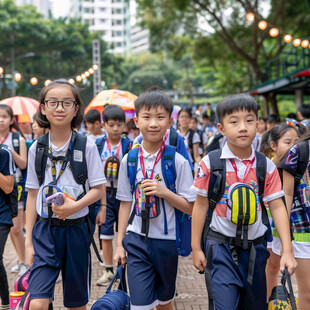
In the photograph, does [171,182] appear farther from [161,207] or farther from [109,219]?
[109,219]

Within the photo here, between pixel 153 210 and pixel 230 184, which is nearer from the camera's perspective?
pixel 230 184

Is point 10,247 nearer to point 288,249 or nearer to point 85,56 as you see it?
point 288,249

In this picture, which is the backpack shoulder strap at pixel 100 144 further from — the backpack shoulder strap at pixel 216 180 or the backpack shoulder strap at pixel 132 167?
the backpack shoulder strap at pixel 216 180

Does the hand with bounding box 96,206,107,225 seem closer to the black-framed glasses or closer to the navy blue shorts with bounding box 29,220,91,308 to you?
the navy blue shorts with bounding box 29,220,91,308

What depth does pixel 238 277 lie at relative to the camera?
2.64 metres

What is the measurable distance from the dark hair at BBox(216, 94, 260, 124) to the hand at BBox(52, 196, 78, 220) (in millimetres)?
1121

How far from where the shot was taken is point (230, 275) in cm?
262

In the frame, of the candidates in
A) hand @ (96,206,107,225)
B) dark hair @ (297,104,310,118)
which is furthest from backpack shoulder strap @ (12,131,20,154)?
dark hair @ (297,104,310,118)

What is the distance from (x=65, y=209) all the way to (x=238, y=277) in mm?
1171

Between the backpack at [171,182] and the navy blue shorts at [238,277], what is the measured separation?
42 cm

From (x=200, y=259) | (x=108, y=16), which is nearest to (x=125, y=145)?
(x=200, y=259)

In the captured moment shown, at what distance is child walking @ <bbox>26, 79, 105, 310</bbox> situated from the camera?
3000 mm

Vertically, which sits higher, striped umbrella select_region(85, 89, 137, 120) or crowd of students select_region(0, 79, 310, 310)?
striped umbrella select_region(85, 89, 137, 120)

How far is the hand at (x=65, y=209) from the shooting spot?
9.42 feet
